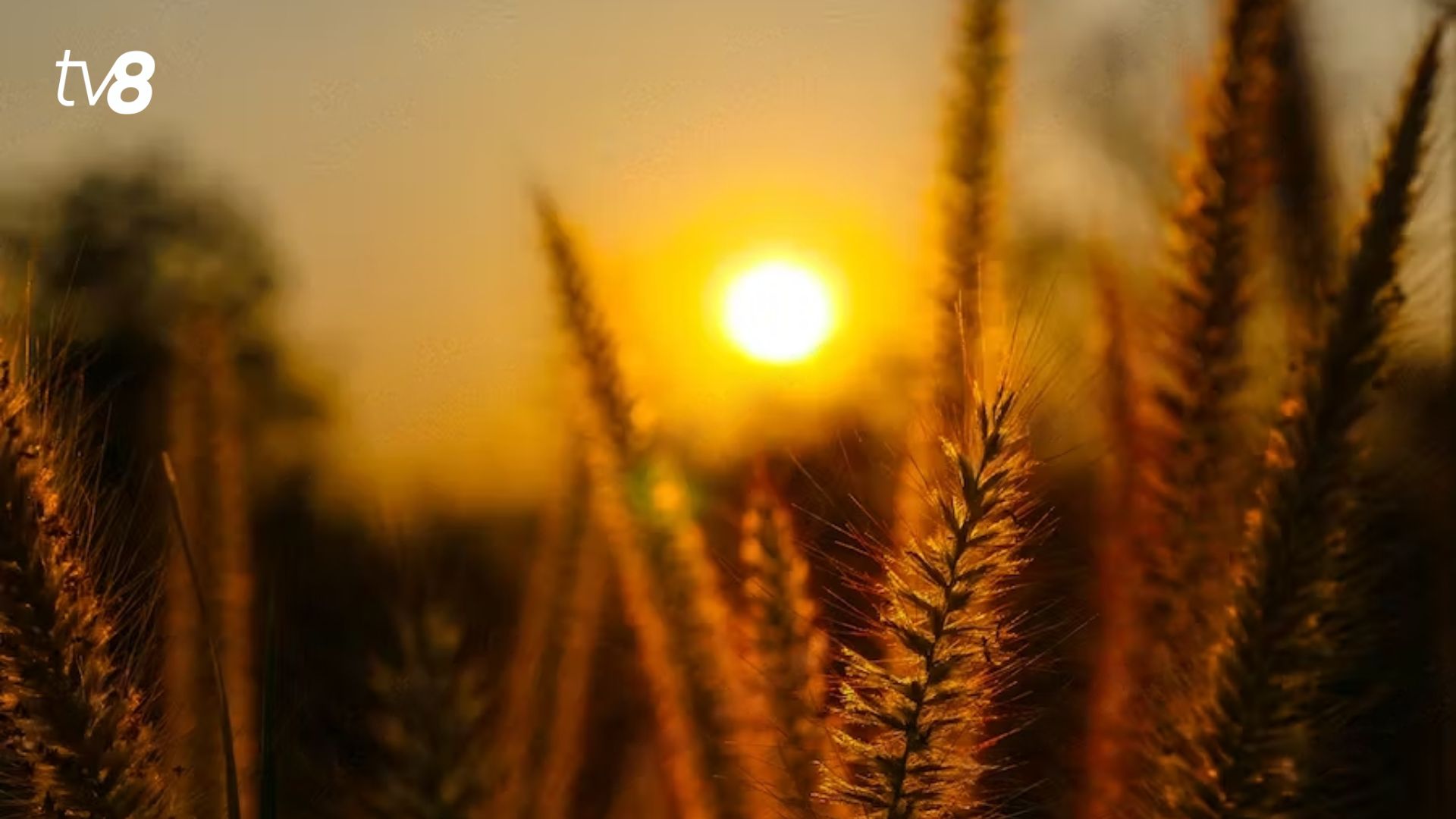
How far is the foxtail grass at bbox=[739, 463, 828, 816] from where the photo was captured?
1.81 meters

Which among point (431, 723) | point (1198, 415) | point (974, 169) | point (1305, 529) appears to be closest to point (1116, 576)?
point (1198, 415)

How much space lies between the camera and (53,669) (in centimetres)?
148

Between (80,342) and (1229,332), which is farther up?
(1229,332)

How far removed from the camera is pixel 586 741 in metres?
2.49

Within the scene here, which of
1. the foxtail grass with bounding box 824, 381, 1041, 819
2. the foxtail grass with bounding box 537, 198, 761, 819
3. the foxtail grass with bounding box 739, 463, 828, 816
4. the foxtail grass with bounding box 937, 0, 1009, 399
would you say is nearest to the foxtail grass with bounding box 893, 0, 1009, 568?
the foxtail grass with bounding box 937, 0, 1009, 399

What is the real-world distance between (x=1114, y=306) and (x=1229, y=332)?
1.22ft

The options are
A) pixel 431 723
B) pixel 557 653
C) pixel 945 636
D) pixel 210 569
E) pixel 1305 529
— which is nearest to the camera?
pixel 431 723

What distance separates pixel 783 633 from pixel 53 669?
802 mm

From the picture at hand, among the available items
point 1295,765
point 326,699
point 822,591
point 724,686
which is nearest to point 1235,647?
point 1295,765

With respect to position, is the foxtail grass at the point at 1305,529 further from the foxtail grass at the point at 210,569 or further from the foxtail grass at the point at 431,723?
the foxtail grass at the point at 210,569

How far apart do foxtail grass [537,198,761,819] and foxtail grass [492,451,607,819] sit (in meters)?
0.15

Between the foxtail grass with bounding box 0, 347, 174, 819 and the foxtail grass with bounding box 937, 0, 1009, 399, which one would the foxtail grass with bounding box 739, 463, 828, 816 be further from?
the foxtail grass with bounding box 0, 347, 174, 819

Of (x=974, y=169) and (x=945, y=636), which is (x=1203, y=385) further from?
(x=945, y=636)

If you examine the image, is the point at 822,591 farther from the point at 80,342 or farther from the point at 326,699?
the point at 80,342
